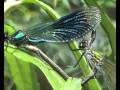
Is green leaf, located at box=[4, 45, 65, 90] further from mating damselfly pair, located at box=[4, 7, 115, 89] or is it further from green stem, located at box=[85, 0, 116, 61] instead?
green stem, located at box=[85, 0, 116, 61]

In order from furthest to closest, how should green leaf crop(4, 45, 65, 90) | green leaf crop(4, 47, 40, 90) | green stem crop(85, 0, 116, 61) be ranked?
green stem crop(85, 0, 116, 61)
green leaf crop(4, 47, 40, 90)
green leaf crop(4, 45, 65, 90)

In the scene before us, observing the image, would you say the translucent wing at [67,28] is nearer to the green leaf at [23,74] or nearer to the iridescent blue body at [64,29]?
the iridescent blue body at [64,29]

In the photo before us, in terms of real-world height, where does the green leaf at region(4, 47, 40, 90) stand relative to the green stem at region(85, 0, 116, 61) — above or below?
below

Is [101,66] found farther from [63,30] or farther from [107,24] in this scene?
[63,30]

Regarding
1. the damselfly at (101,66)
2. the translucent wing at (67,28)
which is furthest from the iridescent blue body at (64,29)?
the damselfly at (101,66)

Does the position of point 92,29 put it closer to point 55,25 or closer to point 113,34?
point 55,25

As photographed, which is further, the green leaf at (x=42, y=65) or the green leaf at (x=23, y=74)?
the green leaf at (x=23, y=74)

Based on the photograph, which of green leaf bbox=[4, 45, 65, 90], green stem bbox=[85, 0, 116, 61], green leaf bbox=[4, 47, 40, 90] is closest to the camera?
green leaf bbox=[4, 45, 65, 90]

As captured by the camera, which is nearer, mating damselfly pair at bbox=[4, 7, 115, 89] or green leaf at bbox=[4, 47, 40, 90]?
mating damselfly pair at bbox=[4, 7, 115, 89]

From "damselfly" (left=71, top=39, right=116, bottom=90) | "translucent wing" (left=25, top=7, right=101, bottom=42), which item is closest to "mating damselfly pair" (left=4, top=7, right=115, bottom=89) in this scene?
"translucent wing" (left=25, top=7, right=101, bottom=42)
